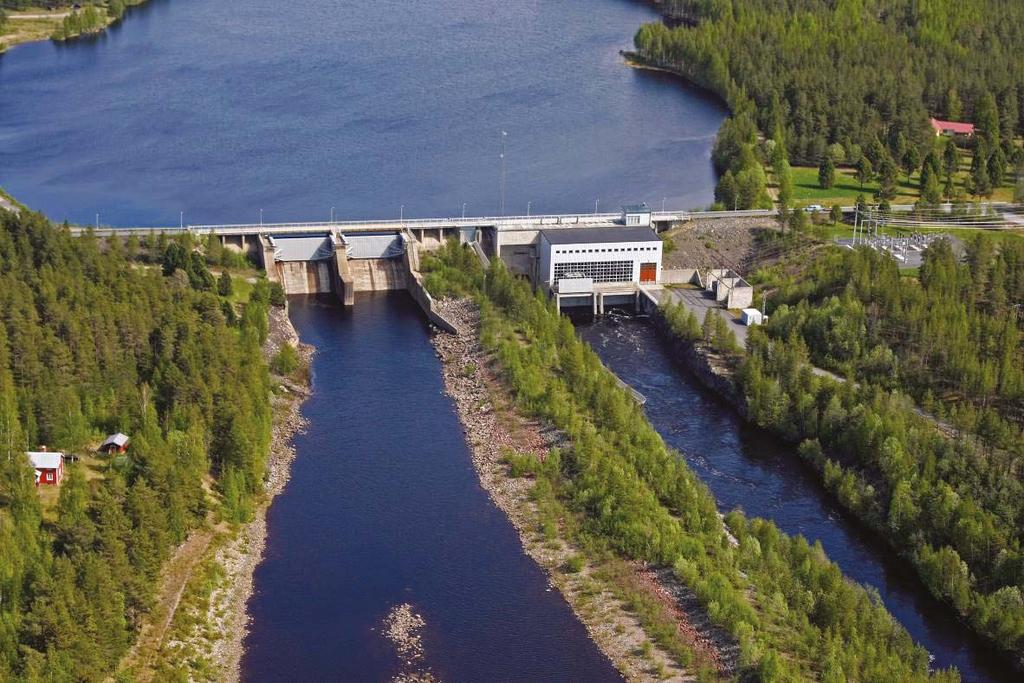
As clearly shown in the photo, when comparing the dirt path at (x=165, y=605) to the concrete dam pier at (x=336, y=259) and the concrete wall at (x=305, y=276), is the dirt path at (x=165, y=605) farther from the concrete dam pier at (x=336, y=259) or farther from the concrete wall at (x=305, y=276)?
the concrete wall at (x=305, y=276)

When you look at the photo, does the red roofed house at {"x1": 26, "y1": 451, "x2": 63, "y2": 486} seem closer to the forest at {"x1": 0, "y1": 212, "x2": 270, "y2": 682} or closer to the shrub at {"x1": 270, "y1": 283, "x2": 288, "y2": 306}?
the forest at {"x1": 0, "y1": 212, "x2": 270, "y2": 682}

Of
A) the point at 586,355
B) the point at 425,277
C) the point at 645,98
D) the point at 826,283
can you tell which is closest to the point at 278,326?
the point at 425,277

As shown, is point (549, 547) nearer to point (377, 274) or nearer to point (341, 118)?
point (377, 274)

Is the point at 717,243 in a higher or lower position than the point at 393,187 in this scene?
lower

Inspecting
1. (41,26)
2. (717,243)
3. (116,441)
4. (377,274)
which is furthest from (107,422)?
(41,26)

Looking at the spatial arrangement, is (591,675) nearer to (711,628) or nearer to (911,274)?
(711,628)
